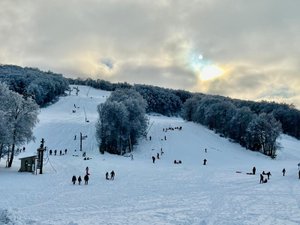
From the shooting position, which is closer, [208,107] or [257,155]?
[257,155]

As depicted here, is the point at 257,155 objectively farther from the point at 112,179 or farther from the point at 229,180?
the point at 112,179

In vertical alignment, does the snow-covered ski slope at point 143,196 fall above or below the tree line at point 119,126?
below

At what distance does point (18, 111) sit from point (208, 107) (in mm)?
72091

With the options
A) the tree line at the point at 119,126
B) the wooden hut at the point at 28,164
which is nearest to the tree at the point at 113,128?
the tree line at the point at 119,126

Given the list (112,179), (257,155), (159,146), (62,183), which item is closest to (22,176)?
(62,183)

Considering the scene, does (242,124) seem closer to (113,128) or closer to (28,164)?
(113,128)

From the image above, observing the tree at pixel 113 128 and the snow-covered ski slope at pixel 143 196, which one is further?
the tree at pixel 113 128

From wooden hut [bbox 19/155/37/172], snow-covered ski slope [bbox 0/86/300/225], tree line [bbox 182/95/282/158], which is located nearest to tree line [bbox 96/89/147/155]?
snow-covered ski slope [bbox 0/86/300/225]

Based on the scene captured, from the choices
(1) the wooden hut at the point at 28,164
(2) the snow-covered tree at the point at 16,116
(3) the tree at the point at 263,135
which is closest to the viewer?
(1) the wooden hut at the point at 28,164

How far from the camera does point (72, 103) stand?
606ft

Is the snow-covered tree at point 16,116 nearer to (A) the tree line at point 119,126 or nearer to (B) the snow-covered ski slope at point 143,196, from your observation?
(B) the snow-covered ski slope at point 143,196

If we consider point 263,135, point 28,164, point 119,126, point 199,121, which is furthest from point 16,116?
point 199,121

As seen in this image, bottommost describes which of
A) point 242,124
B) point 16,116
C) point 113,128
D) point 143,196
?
point 143,196

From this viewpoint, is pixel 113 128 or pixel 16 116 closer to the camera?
pixel 16 116
